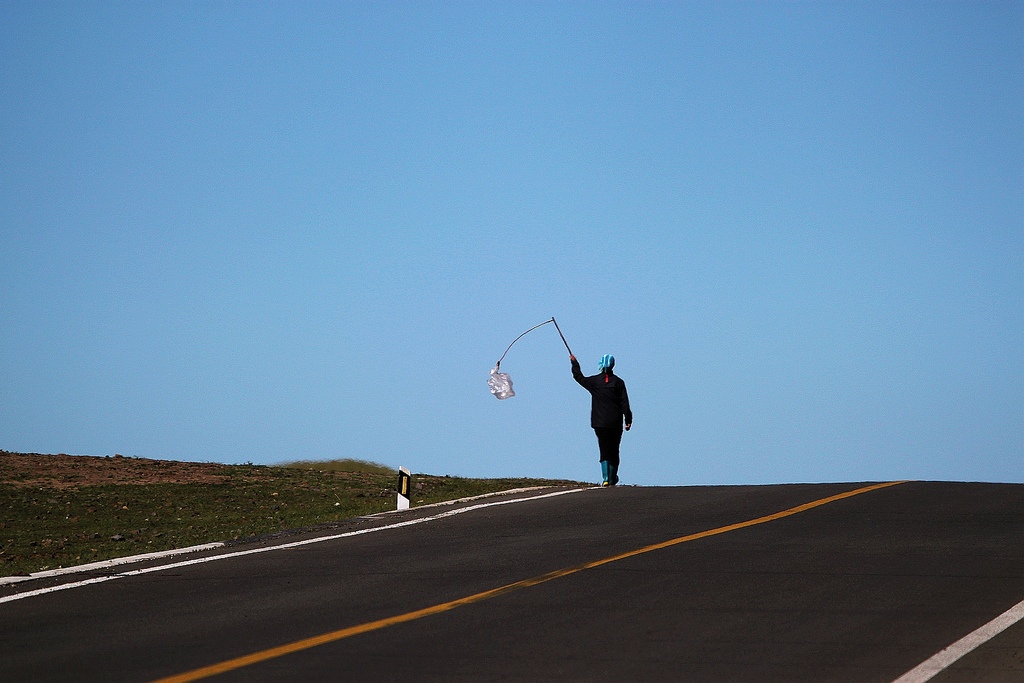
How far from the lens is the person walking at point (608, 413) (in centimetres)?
2027

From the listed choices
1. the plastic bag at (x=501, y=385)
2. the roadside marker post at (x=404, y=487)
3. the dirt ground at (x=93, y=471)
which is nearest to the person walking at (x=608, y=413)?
the plastic bag at (x=501, y=385)

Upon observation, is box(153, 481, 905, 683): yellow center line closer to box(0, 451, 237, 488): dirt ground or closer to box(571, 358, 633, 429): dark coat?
box(571, 358, 633, 429): dark coat

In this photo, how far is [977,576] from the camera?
10.5 metres

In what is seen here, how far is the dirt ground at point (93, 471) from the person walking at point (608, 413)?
7.70 metres

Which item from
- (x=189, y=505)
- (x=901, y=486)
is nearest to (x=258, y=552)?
(x=189, y=505)

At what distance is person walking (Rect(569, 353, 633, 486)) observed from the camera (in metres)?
20.3

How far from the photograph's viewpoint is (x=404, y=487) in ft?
55.9

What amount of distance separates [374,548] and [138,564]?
232 cm

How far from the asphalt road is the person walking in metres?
5.54

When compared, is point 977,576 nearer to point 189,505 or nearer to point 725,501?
point 725,501

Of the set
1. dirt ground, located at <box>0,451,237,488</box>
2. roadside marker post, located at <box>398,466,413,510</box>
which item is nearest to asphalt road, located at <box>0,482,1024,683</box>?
roadside marker post, located at <box>398,466,413,510</box>

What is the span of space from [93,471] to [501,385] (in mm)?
8607

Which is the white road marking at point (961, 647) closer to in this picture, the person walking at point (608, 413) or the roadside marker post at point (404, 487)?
the roadside marker post at point (404, 487)

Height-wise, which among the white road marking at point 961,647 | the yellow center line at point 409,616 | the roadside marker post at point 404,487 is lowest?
the white road marking at point 961,647
